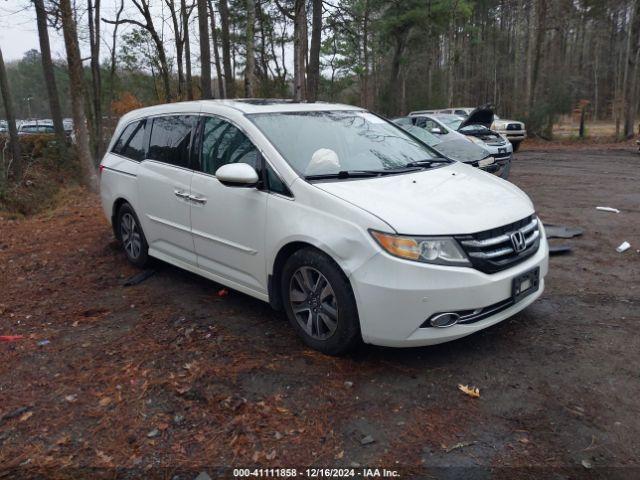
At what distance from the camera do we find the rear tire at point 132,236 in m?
5.41

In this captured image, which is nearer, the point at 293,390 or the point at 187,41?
the point at 293,390

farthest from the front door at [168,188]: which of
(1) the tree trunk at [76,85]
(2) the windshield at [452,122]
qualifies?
(2) the windshield at [452,122]

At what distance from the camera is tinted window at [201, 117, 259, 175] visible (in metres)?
4.05

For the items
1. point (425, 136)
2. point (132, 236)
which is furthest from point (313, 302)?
point (425, 136)

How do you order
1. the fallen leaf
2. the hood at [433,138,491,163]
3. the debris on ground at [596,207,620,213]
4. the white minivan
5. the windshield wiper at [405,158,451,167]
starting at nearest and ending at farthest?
the fallen leaf
the white minivan
the windshield wiper at [405,158,451,167]
the debris on ground at [596,207,620,213]
the hood at [433,138,491,163]

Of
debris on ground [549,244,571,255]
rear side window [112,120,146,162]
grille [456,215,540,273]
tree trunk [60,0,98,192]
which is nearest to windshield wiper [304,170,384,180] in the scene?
grille [456,215,540,273]

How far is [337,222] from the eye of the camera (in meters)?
3.30

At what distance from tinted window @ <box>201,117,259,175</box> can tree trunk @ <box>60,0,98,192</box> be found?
310 inches

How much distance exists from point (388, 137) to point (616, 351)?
2.45 m

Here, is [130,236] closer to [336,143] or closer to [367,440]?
[336,143]

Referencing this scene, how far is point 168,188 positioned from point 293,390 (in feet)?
7.91

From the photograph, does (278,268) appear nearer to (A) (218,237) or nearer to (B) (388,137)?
(A) (218,237)

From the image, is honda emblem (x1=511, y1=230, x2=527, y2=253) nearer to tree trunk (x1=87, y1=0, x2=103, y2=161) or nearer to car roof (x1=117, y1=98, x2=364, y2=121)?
car roof (x1=117, y1=98, x2=364, y2=121)

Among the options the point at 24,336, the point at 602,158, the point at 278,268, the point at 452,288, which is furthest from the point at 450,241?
the point at 602,158
